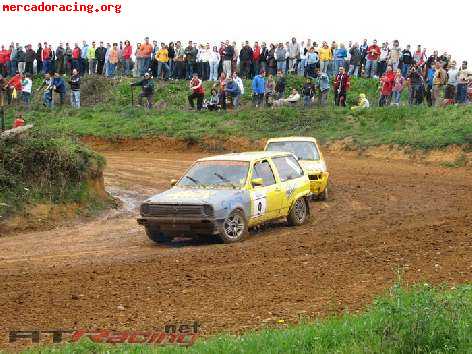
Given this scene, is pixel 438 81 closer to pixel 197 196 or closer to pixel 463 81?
pixel 463 81

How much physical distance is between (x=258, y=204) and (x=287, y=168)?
1.77 metres

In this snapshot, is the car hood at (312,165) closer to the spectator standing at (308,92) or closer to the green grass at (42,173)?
the green grass at (42,173)

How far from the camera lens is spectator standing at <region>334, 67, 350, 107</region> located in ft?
106

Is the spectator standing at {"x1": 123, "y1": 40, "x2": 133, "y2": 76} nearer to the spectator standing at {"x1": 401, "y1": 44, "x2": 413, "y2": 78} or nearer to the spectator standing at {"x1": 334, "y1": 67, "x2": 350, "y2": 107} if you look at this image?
the spectator standing at {"x1": 334, "y1": 67, "x2": 350, "y2": 107}

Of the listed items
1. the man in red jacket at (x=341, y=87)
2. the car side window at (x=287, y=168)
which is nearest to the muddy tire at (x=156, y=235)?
the car side window at (x=287, y=168)

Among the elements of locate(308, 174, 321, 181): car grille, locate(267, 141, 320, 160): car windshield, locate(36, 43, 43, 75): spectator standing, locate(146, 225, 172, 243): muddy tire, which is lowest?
locate(146, 225, 172, 243): muddy tire

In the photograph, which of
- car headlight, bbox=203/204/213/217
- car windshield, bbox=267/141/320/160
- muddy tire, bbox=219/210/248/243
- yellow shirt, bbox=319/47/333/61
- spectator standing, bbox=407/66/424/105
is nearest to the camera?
car headlight, bbox=203/204/213/217

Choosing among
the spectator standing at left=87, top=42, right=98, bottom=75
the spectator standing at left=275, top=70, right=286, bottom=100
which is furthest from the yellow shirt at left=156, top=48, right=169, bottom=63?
the spectator standing at left=275, top=70, right=286, bottom=100

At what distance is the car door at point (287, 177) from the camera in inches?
642

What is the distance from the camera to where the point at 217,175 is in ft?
51.8

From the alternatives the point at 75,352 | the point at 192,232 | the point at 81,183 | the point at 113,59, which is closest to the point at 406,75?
the point at 113,59

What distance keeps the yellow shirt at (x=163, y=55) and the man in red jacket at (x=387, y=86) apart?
1014cm

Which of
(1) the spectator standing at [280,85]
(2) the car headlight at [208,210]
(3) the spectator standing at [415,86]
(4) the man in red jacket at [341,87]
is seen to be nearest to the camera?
(2) the car headlight at [208,210]

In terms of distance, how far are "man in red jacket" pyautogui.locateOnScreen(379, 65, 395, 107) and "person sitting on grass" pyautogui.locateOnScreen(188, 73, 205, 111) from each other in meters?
7.69
